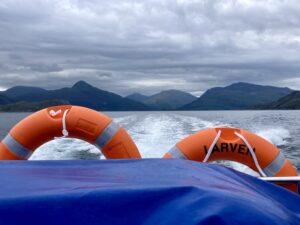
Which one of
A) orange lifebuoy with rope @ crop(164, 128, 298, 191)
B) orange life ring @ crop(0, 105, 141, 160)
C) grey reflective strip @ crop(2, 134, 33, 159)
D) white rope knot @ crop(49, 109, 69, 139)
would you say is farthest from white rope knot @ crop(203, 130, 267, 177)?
grey reflective strip @ crop(2, 134, 33, 159)

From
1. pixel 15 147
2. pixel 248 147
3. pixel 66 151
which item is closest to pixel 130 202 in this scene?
pixel 248 147

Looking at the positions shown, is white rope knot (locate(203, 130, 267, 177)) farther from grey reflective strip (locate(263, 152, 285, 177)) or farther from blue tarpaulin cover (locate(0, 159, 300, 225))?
blue tarpaulin cover (locate(0, 159, 300, 225))

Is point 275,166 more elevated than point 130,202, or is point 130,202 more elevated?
point 130,202

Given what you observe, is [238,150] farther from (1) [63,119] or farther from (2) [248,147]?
(1) [63,119]

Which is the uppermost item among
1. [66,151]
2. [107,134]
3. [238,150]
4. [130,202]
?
[130,202]

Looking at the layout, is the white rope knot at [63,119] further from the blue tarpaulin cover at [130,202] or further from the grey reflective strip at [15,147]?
the blue tarpaulin cover at [130,202]

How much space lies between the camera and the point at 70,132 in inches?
166

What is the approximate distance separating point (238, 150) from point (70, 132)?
5.19 feet

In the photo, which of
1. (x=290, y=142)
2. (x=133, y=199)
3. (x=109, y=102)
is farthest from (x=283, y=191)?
(x=109, y=102)

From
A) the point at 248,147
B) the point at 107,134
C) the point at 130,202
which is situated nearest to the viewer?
the point at 130,202

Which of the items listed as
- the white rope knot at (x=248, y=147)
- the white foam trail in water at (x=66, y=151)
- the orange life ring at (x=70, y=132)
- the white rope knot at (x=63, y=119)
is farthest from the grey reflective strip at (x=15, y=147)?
the white foam trail in water at (x=66, y=151)

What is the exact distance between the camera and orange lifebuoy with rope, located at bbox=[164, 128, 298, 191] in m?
3.95

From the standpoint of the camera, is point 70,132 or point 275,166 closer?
point 275,166

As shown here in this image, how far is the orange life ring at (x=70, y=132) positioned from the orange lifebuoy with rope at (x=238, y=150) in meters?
0.50
